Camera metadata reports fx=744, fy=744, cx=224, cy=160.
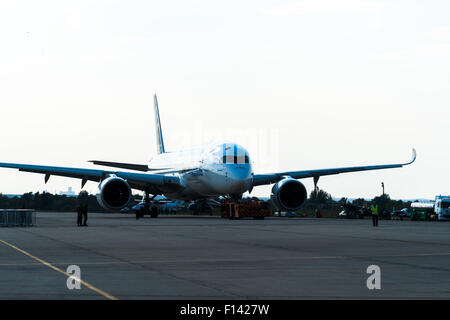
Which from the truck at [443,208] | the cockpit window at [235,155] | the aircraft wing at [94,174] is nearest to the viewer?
the cockpit window at [235,155]

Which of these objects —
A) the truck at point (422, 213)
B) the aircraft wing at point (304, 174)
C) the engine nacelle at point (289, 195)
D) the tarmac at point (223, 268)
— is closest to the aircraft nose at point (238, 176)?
the engine nacelle at point (289, 195)

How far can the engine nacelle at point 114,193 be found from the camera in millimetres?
45688

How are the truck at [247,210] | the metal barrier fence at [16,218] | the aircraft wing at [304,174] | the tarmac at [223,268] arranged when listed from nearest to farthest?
the tarmac at [223,268], the metal barrier fence at [16,218], the truck at [247,210], the aircraft wing at [304,174]

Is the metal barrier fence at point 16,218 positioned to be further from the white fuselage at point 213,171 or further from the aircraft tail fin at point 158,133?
the aircraft tail fin at point 158,133

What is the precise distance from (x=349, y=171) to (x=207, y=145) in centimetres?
1068

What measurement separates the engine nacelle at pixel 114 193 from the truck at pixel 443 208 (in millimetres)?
26871

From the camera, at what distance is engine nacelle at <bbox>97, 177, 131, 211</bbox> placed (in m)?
45.7

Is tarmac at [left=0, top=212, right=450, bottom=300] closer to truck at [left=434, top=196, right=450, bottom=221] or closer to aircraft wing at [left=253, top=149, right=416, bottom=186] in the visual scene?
aircraft wing at [left=253, top=149, right=416, bottom=186]

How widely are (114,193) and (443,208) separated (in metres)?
27.8

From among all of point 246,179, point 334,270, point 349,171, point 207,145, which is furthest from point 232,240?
point 349,171

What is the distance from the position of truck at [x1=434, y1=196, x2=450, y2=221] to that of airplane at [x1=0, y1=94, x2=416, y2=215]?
9.06 meters

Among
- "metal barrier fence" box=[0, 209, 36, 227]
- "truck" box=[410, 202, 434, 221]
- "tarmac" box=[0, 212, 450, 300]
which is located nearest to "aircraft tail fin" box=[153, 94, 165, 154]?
"truck" box=[410, 202, 434, 221]
